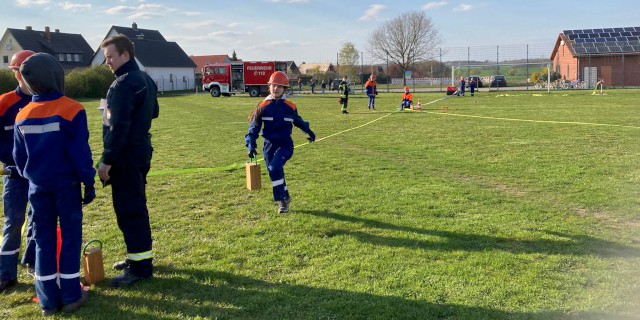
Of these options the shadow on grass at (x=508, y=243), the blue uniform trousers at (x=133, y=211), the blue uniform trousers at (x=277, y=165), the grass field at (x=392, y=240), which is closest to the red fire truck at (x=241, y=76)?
the grass field at (x=392, y=240)

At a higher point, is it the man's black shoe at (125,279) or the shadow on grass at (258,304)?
the man's black shoe at (125,279)

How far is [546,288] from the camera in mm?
3982

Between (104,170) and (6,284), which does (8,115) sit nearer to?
(104,170)

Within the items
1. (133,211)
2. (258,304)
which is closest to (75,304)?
(133,211)

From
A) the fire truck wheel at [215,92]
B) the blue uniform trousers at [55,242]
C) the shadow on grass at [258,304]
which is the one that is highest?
the fire truck wheel at [215,92]

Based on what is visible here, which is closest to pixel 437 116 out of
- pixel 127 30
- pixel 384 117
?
pixel 384 117

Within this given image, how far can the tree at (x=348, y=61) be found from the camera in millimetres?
71562

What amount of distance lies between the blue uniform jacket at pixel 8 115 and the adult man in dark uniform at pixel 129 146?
823 mm

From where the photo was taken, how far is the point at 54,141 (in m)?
3.63

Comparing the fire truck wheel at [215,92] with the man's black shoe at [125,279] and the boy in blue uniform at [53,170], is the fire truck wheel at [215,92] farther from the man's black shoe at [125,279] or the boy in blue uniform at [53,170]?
the boy in blue uniform at [53,170]

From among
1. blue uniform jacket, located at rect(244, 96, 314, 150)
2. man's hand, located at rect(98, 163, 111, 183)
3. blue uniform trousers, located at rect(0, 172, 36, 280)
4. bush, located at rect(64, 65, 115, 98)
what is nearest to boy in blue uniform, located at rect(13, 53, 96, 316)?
man's hand, located at rect(98, 163, 111, 183)

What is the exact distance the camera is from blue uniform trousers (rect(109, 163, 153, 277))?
167 inches

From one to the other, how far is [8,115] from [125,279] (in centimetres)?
177

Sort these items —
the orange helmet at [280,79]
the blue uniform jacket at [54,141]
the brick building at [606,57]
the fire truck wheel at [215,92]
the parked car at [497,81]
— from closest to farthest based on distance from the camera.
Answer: the blue uniform jacket at [54,141] → the orange helmet at [280,79] → the fire truck wheel at [215,92] → the brick building at [606,57] → the parked car at [497,81]
